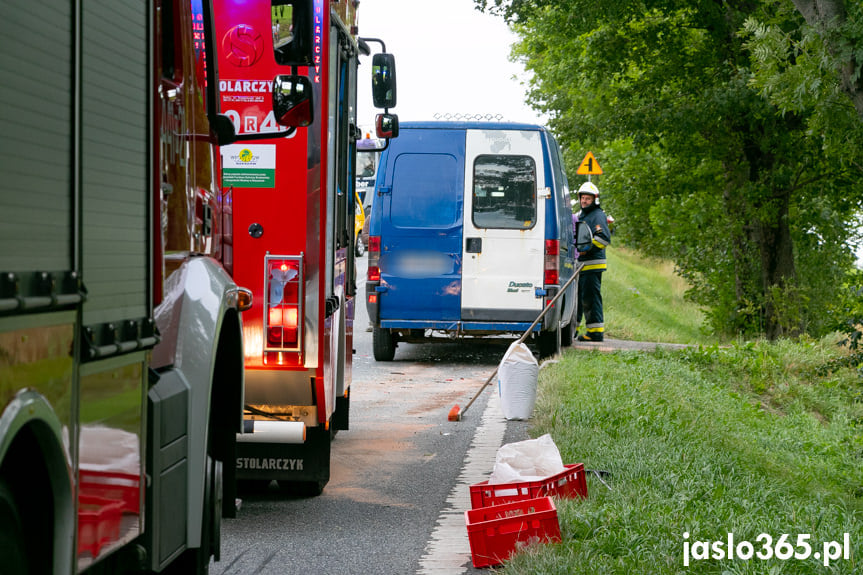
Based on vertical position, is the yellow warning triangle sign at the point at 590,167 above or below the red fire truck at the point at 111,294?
above

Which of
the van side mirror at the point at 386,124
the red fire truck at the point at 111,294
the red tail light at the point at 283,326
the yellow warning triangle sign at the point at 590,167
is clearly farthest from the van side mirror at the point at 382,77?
the yellow warning triangle sign at the point at 590,167

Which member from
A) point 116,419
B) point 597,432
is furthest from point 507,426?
point 116,419

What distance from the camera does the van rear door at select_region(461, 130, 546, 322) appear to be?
14508mm

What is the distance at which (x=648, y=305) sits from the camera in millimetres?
32906

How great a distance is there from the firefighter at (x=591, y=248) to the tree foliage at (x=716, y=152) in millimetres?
2840

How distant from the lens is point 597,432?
28.5 ft

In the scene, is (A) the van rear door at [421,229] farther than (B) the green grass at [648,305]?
No

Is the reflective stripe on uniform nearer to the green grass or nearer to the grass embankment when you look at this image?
the grass embankment

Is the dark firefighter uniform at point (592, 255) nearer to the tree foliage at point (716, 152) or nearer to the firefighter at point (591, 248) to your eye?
the firefighter at point (591, 248)

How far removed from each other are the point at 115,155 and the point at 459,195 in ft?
36.8

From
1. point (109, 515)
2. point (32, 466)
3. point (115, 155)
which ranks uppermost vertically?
point (115, 155)

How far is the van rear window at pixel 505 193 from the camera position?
47.8 feet

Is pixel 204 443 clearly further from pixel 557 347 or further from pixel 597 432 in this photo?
pixel 557 347

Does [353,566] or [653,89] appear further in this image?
[653,89]
